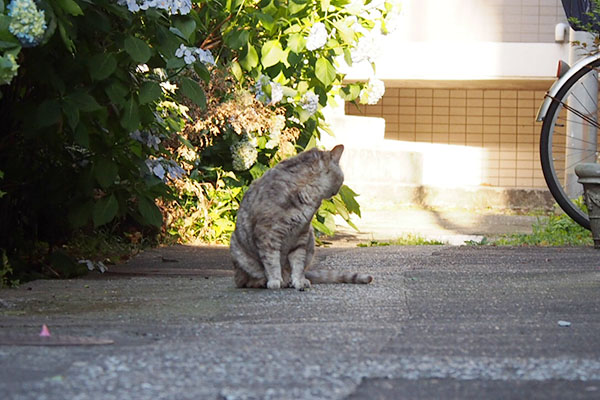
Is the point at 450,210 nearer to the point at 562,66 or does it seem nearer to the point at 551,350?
the point at 562,66

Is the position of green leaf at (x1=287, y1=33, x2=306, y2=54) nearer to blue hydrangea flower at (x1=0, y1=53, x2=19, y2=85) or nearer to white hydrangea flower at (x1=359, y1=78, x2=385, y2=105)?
white hydrangea flower at (x1=359, y1=78, x2=385, y2=105)

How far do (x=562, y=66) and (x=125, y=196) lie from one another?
9.04ft

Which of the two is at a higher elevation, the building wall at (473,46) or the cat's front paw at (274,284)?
the building wall at (473,46)

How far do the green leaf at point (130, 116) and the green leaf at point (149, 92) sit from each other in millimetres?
53

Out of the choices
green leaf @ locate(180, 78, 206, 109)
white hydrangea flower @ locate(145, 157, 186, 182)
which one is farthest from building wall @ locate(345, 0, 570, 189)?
green leaf @ locate(180, 78, 206, 109)

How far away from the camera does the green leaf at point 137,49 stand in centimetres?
369

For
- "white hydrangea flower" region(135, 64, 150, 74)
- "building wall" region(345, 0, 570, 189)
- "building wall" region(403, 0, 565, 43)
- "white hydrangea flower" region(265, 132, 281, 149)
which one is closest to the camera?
"white hydrangea flower" region(135, 64, 150, 74)

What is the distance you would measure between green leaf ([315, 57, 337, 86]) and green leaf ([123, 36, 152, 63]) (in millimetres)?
1810

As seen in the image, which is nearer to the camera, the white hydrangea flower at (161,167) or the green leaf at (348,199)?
the white hydrangea flower at (161,167)

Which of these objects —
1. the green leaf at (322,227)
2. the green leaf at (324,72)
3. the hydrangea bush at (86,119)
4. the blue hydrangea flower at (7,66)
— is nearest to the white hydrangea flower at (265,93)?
the green leaf at (324,72)

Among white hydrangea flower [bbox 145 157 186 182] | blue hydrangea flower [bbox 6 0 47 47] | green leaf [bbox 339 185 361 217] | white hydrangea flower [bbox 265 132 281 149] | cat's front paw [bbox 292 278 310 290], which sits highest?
blue hydrangea flower [bbox 6 0 47 47]

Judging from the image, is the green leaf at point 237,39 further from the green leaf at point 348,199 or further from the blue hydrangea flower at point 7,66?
the blue hydrangea flower at point 7,66

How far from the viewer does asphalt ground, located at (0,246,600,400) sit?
2.05 metres

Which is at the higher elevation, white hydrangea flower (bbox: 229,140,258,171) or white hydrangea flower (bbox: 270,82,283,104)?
white hydrangea flower (bbox: 270,82,283,104)
